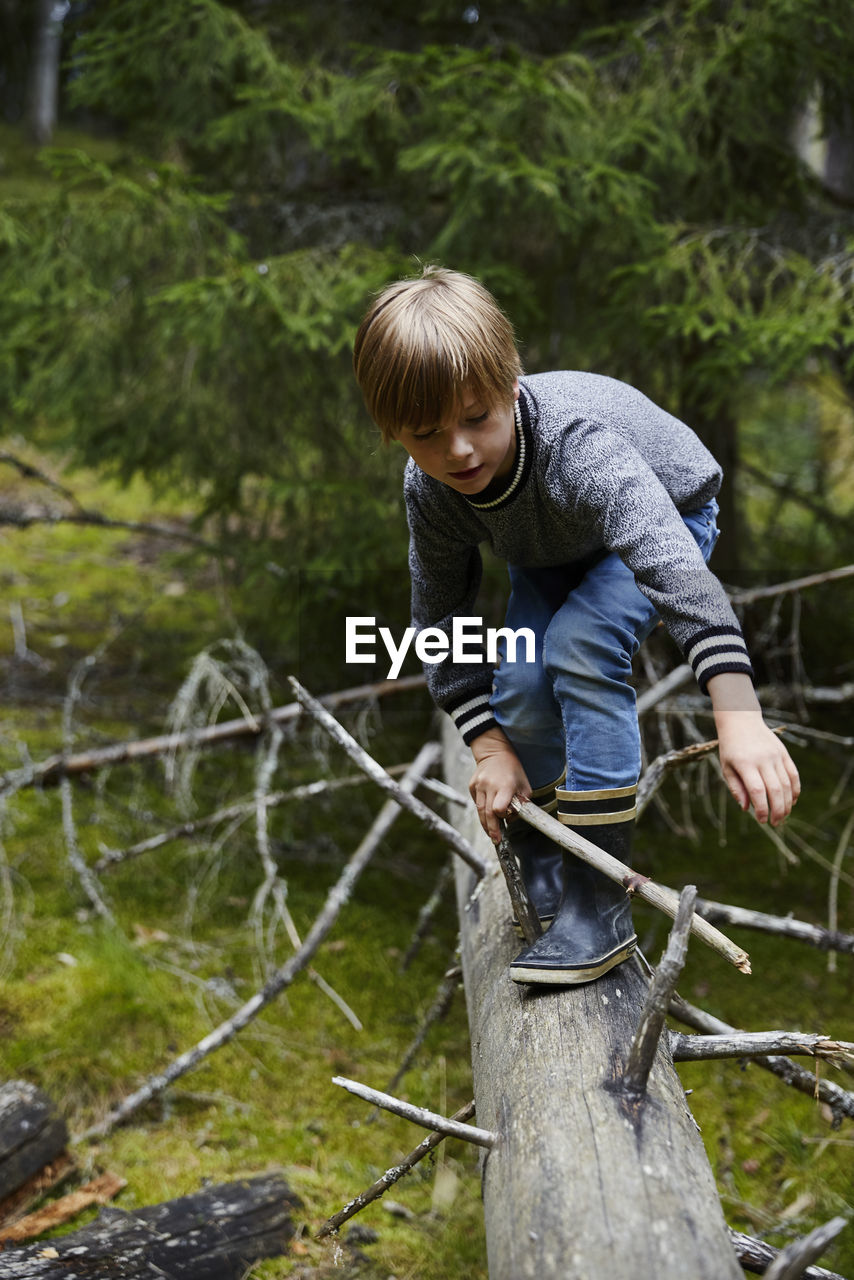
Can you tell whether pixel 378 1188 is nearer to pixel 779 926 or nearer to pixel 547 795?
pixel 547 795

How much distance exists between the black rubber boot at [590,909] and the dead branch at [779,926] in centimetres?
85

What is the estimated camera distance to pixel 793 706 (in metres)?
4.24

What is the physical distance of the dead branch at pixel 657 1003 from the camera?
1.29 m

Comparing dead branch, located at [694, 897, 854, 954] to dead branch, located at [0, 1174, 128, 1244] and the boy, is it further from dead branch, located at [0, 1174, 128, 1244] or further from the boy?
dead branch, located at [0, 1174, 128, 1244]

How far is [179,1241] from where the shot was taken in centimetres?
208

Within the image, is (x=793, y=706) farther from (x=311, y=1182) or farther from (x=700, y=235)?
(x=311, y=1182)

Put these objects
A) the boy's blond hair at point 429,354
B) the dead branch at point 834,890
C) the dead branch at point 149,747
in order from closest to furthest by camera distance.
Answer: the boy's blond hair at point 429,354 < the dead branch at point 834,890 < the dead branch at point 149,747

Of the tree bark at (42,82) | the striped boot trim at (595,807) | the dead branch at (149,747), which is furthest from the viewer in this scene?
the tree bark at (42,82)

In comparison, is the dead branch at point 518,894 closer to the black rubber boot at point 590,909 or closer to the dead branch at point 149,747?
the black rubber boot at point 590,909

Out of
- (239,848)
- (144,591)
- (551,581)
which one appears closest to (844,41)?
(551,581)

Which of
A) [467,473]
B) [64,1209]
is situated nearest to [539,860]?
[467,473]

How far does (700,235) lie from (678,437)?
1602 millimetres

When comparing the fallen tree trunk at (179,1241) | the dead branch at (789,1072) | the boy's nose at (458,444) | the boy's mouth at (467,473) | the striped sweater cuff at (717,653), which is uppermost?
the boy's nose at (458,444)

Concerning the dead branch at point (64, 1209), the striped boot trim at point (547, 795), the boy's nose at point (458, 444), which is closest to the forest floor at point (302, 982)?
the dead branch at point (64, 1209)
